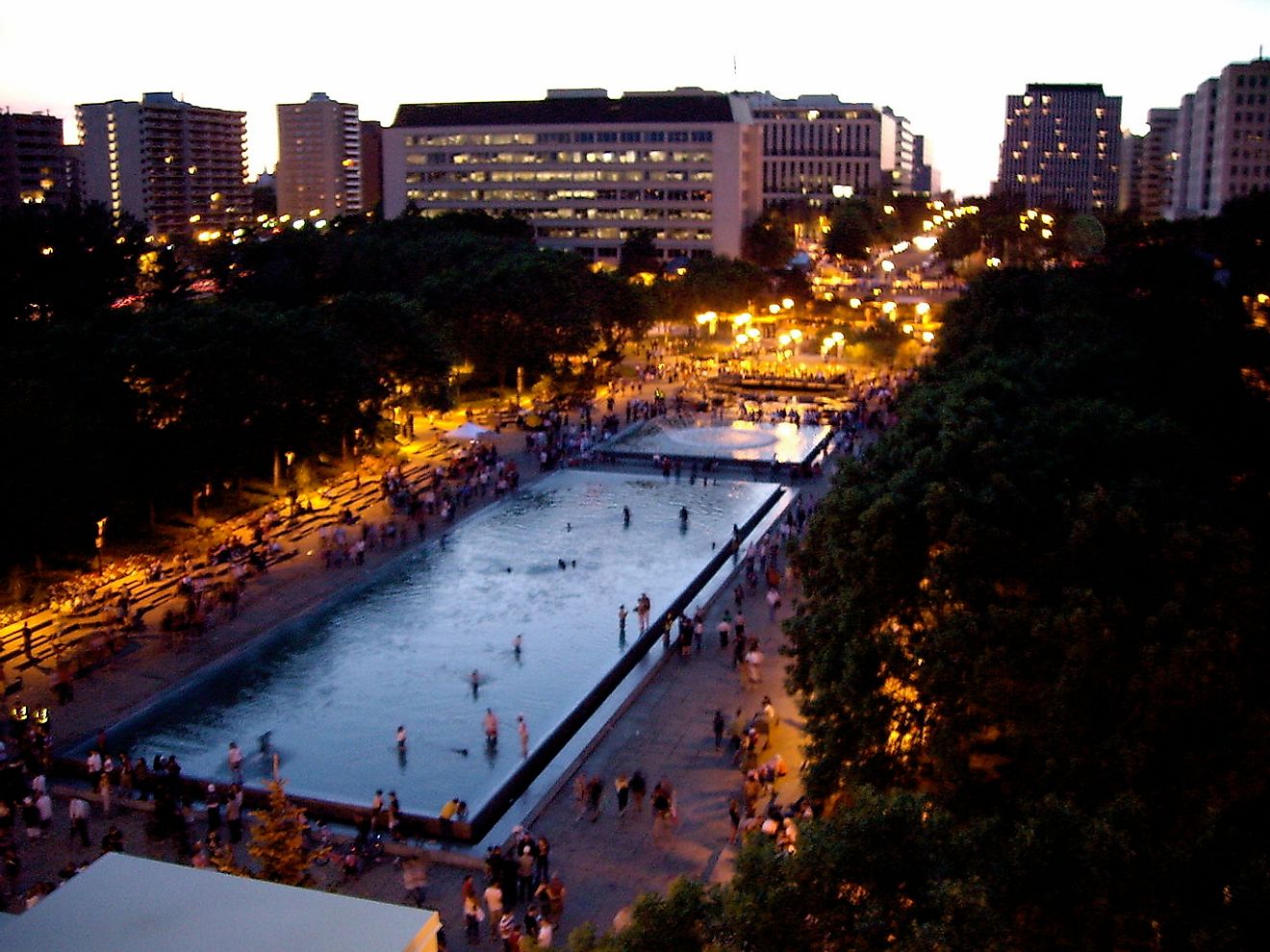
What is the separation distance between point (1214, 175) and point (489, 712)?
10129cm

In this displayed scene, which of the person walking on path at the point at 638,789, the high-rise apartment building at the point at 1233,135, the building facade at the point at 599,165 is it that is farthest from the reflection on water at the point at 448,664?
the high-rise apartment building at the point at 1233,135

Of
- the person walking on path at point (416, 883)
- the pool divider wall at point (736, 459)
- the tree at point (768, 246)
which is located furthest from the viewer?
the tree at point (768, 246)

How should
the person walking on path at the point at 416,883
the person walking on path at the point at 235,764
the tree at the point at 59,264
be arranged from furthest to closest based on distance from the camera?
the tree at the point at 59,264
the person walking on path at the point at 235,764
the person walking on path at the point at 416,883

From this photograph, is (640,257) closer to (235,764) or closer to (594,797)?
(235,764)

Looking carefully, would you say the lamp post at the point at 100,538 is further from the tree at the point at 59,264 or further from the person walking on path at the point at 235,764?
the tree at the point at 59,264

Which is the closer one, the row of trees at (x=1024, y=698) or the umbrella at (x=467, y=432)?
the row of trees at (x=1024, y=698)

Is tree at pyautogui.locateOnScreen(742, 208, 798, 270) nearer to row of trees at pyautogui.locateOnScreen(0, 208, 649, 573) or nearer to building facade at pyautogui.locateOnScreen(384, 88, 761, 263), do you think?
building facade at pyautogui.locateOnScreen(384, 88, 761, 263)

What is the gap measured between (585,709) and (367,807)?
520 cm

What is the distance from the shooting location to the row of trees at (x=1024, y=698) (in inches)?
294

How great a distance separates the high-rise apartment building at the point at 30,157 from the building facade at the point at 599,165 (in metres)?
52.4

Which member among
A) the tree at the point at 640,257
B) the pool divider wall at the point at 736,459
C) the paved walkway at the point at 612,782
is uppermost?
the tree at the point at 640,257

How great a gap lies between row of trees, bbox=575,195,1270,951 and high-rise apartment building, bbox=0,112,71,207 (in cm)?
14124

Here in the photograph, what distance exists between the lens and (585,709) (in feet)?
71.9

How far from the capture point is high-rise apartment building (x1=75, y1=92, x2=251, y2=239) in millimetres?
168875
